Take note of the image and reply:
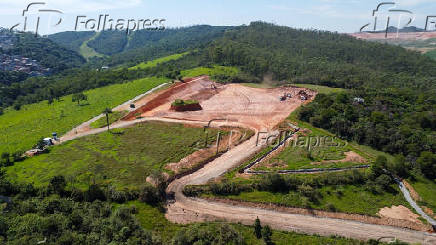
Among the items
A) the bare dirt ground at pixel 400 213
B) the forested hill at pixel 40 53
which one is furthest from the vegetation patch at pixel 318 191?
the forested hill at pixel 40 53

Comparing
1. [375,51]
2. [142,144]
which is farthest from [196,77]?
[375,51]

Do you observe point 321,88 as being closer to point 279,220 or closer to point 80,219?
point 279,220

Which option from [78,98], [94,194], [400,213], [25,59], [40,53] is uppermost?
[40,53]

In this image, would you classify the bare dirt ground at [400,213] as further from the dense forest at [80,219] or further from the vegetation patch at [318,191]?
the dense forest at [80,219]

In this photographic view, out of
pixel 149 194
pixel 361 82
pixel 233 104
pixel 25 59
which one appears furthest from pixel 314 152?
pixel 25 59

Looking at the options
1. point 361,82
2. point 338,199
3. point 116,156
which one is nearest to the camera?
point 338,199

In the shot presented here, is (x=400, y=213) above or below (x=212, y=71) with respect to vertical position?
below
